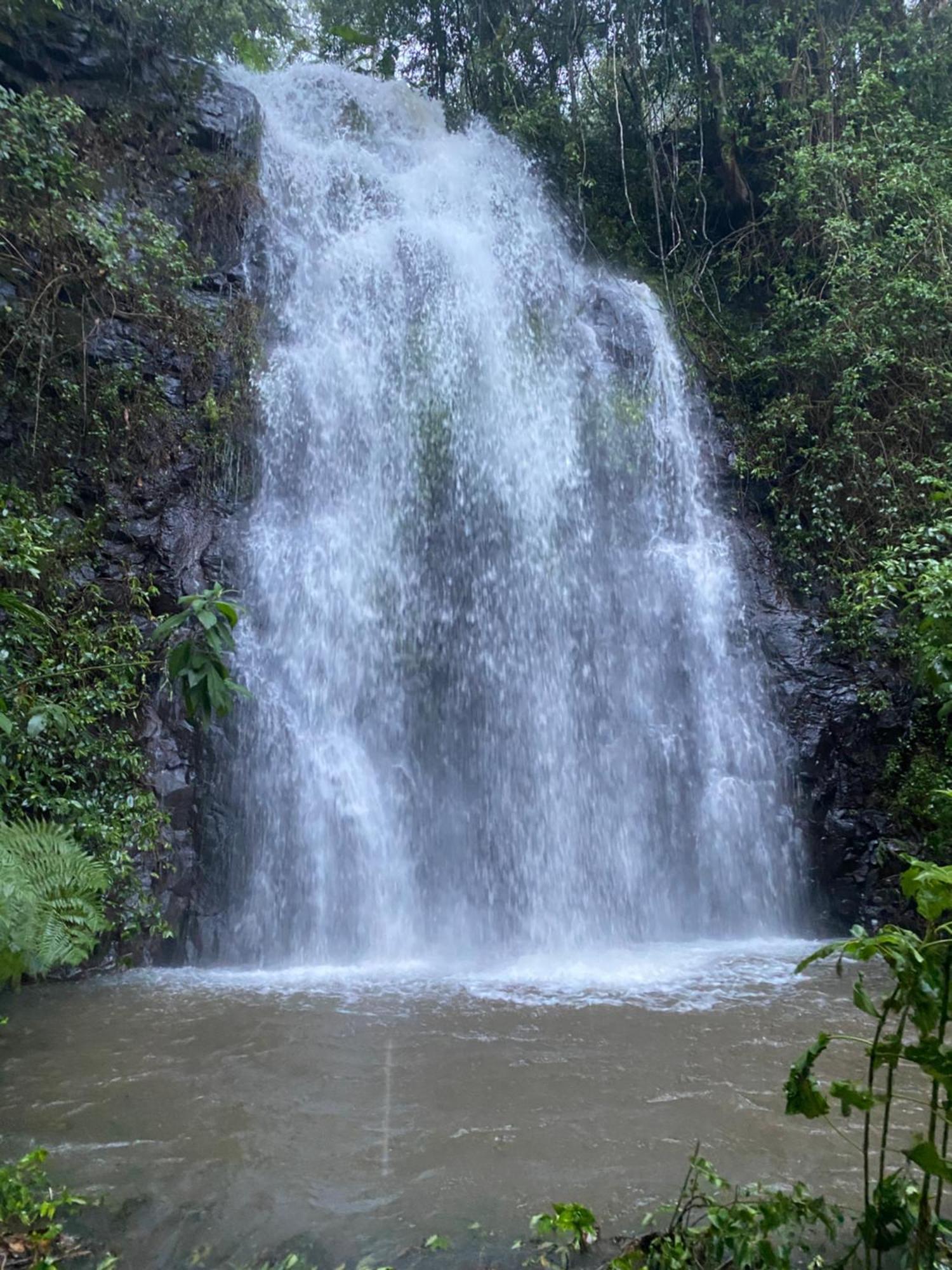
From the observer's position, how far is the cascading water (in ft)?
26.7

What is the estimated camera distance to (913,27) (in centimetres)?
1241

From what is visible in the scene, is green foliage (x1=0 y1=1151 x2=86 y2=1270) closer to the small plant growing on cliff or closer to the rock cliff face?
the small plant growing on cliff

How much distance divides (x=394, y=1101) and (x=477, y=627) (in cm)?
561

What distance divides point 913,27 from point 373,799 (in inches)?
497

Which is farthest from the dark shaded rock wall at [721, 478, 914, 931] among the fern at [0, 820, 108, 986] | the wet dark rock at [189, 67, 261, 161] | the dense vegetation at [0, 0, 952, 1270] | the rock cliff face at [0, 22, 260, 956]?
the wet dark rock at [189, 67, 261, 161]

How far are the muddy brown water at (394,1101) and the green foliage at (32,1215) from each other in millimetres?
141

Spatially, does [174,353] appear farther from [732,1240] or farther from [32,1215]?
[732,1240]

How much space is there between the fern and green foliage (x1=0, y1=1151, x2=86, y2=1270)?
96 centimetres

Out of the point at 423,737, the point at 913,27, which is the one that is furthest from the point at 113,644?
the point at 913,27

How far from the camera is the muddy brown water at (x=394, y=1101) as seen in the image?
310 cm

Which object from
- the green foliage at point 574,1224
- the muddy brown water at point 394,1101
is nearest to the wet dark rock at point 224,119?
the muddy brown water at point 394,1101

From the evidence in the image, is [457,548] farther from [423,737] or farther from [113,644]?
[113,644]

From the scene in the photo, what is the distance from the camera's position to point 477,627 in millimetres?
9258

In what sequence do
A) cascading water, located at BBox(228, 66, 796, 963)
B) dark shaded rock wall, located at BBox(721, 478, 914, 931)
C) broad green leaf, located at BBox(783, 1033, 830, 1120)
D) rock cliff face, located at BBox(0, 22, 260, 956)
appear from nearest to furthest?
broad green leaf, located at BBox(783, 1033, 830, 1120) < rock cliff face, located at BBox(0, 22, 260, 956) < cascading water, located at BBox(228, 66, 796, 963) < dark shaded rock wall, located at BBox(721, 478, 914, 931)
